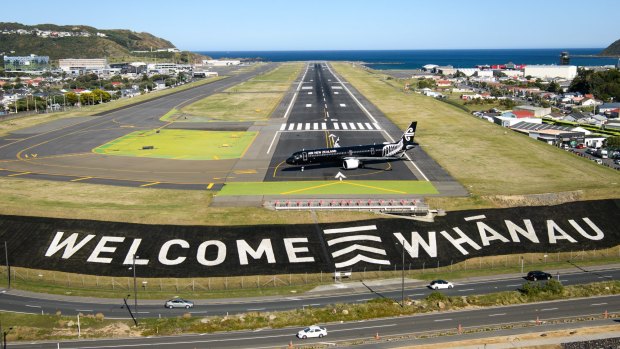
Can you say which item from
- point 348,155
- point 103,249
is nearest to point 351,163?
point 348,155

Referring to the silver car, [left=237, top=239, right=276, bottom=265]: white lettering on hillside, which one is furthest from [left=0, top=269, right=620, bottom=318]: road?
[left=237, top=239, right=276, bottom=265]: white lettering on hillside

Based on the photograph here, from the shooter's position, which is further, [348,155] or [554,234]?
[348,155]

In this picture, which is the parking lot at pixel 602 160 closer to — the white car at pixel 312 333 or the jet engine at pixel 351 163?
the jet engine at pixel 351 163

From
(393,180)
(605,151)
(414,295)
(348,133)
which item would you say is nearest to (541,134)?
(605,151)

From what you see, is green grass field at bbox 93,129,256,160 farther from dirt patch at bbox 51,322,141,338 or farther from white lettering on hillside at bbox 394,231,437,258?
dirt patch at bbox 51,322,141,338

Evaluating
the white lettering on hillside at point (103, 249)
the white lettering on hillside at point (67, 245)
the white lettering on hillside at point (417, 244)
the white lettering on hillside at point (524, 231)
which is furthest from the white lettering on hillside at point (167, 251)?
the white lettering on hillside at point (524, 231)

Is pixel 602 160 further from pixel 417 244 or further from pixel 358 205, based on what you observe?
pixel 417 244
